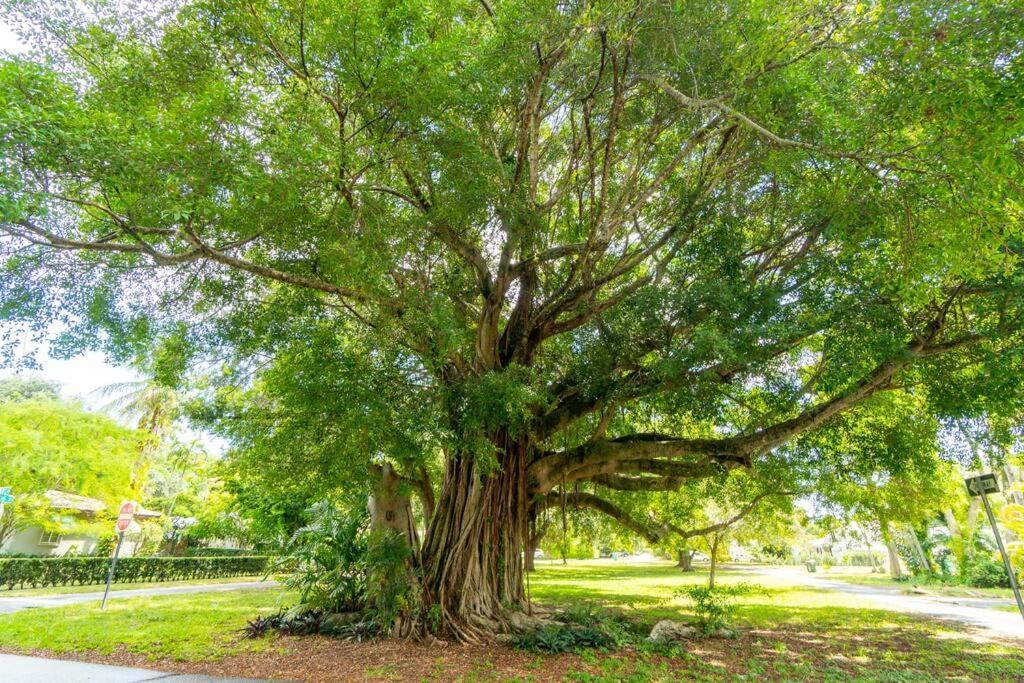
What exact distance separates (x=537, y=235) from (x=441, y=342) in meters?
1.81

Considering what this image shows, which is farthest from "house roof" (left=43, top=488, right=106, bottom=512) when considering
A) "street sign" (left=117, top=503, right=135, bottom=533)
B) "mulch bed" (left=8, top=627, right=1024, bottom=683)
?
"mulch bed" (left=8, top=627, right=1024, bottom=683)

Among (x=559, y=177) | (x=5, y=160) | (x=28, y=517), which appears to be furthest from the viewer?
(x=28, y=517)

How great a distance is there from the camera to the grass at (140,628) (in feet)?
18.2

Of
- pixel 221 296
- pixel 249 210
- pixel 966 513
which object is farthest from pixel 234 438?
pixel 966 513

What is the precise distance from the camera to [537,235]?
20.3ft

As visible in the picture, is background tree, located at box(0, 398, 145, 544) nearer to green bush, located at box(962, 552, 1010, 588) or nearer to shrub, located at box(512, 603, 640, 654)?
shrub, located at box(512, 603, 640, 654)

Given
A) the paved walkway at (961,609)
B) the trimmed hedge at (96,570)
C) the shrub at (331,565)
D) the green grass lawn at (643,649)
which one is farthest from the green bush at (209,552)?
the paved walkway at (961,609)

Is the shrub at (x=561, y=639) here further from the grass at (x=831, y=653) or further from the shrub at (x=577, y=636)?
the grass at (x=831, y=653)

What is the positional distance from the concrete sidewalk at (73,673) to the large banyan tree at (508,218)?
81.6 inches

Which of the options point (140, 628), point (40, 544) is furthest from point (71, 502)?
point (140, 628)

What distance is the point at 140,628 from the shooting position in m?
6.66

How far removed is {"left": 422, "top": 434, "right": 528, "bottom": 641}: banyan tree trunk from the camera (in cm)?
643

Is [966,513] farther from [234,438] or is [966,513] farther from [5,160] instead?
[5,160]

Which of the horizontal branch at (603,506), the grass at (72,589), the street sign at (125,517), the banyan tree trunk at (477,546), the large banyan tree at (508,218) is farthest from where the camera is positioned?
the grass at (72,589)
